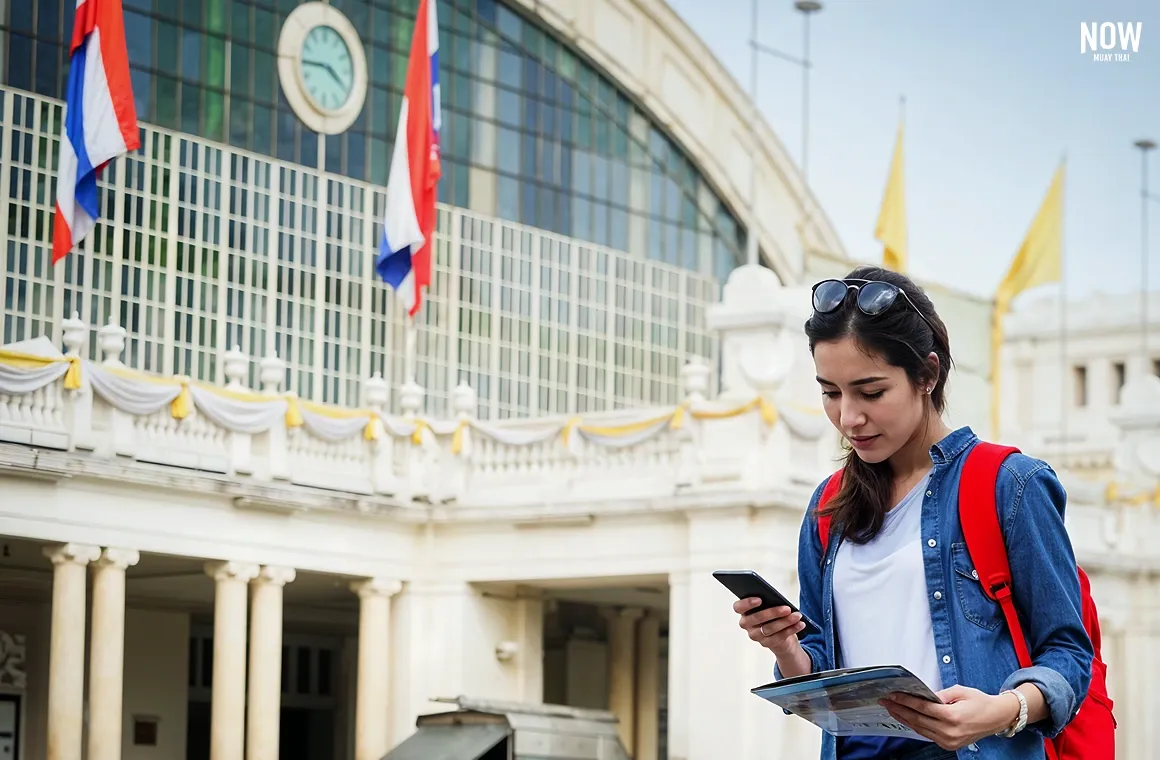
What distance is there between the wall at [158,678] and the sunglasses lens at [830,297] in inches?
1046

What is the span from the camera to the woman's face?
195 inches

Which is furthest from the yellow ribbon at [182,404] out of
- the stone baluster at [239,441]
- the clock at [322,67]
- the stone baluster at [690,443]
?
the clock at [322,67]

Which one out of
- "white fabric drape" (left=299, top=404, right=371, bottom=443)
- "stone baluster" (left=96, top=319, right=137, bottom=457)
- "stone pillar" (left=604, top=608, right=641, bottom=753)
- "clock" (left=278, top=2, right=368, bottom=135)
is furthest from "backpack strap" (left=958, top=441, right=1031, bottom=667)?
"stone pillar" (left=604, top=608, right=641, bottom=753)

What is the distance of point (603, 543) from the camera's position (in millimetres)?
26312

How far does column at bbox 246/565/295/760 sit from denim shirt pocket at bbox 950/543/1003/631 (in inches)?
816

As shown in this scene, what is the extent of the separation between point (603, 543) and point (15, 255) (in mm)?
8057

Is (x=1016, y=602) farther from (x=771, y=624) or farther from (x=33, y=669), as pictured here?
(x=33, y=669)

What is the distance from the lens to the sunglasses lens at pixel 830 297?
5004 mm

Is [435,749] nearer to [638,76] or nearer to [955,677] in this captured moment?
[638,76]

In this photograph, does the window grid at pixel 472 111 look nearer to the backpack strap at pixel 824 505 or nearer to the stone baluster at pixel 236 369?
the stone baluster at pixel 236 369

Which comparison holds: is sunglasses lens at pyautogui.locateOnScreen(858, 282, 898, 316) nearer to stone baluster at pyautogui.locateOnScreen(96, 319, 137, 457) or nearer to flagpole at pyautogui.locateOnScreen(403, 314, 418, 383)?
A: stone baluster at pyautogui.locateOnScreen(96, 319, 137, 457)

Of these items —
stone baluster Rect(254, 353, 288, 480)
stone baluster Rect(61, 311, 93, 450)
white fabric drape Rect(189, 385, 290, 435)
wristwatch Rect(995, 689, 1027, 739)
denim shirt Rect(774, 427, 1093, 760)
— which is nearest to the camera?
wristwatch Rect(995, 689, 1027, 739)

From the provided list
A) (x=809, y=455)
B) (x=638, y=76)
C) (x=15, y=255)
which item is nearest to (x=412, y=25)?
(x=638, y=76)

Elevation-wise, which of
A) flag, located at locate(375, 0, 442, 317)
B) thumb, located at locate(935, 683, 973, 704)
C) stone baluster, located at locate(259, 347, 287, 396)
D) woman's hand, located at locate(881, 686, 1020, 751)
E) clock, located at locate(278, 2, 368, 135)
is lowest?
woman's hand, located at locate(881, 686, 1020, 751)
